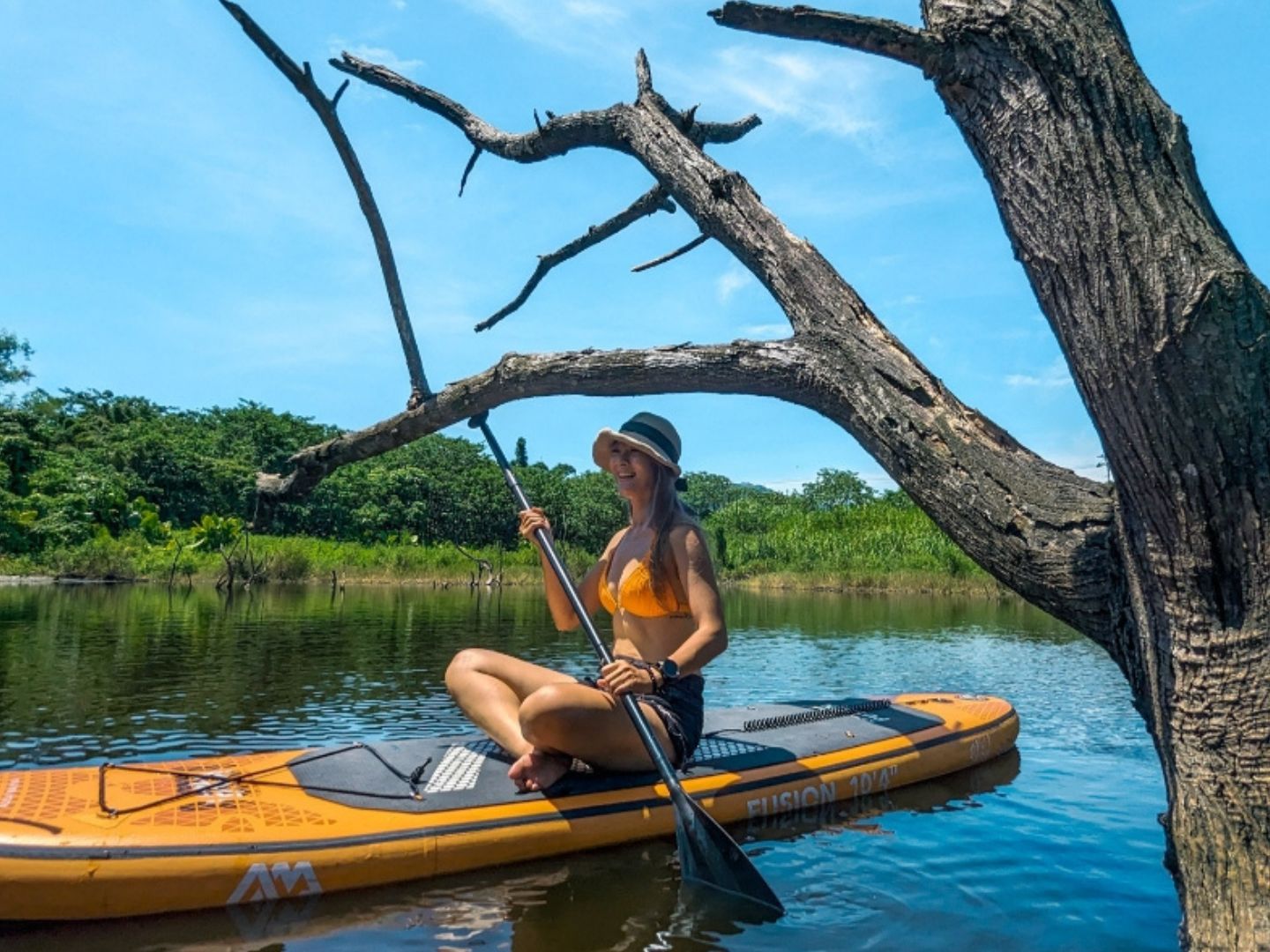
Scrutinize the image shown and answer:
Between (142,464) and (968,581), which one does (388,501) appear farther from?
(968,581)

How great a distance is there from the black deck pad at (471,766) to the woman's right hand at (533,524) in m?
0.99

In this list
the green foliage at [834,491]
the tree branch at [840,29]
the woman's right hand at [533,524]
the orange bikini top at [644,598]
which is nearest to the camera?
the tree branch at [840,29]

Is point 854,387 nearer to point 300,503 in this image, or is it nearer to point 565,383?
point 565,383

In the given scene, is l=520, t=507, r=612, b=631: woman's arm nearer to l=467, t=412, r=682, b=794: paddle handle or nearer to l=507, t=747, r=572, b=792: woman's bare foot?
l=467, t=412, r=682, b=794: paddle handle

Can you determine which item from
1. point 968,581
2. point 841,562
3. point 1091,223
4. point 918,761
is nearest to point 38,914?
point 1091,223

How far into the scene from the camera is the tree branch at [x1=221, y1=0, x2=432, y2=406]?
361 cm

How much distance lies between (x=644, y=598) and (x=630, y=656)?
0.28m

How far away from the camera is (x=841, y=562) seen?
90.2 feet

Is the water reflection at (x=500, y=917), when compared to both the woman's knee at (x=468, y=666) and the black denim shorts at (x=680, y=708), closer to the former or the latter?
the black denim shorts at (x=680, y=708)

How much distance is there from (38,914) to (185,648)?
341 inches

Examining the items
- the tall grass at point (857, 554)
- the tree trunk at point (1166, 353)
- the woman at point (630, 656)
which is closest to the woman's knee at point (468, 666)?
the woman at point (630, 656)

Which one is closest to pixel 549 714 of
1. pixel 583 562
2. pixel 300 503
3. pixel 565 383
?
pixel 565 383

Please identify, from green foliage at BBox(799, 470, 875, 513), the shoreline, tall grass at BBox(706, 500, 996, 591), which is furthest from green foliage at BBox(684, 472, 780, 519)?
the shoreline

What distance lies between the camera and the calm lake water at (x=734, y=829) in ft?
11.4
